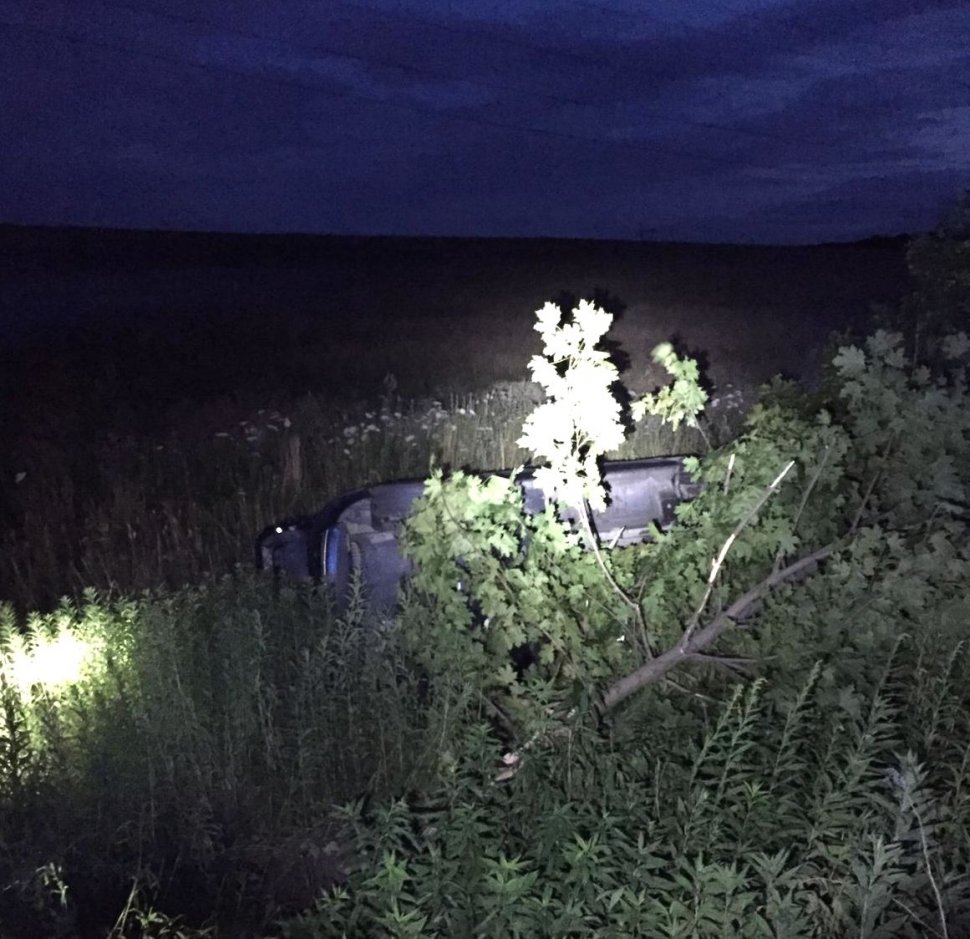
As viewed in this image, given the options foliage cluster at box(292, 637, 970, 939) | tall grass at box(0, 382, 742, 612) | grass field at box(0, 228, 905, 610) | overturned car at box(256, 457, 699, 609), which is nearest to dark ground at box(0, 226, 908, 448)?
grass field at box(0, 228, 905, 610)

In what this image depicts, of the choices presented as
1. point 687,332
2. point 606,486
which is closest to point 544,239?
point 687,332

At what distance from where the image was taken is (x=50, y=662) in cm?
417

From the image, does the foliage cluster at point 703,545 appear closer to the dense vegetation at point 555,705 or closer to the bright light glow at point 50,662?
the dense vegetation at point 555,705

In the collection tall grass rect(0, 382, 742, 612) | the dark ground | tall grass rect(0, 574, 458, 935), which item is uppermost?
the dark ground

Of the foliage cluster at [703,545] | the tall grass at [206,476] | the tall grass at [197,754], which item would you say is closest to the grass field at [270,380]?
the tall grass at [206,476]

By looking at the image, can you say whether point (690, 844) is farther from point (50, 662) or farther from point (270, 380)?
point (270, 380)

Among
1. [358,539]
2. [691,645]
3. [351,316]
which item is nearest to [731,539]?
[691,645]

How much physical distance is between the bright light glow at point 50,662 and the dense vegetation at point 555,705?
0.06ft

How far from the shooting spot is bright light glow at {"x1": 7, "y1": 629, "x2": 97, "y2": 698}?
4.09 metres

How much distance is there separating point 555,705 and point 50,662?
2.04 metres

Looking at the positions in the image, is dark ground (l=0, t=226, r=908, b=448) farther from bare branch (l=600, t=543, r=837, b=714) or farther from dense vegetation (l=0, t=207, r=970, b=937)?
bare branch (l=600, t=543, r=837, b=714)

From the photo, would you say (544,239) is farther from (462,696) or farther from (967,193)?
(462,696)

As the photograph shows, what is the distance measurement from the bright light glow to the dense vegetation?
0.02 m

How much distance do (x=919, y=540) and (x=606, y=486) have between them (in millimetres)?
1423
